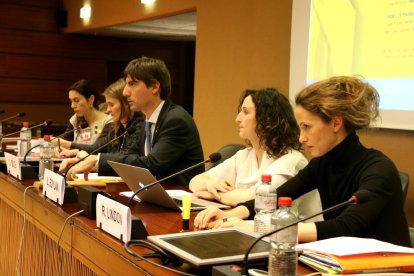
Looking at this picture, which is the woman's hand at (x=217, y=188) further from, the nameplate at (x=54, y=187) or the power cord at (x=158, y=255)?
the power cord at (x=158, y=255)

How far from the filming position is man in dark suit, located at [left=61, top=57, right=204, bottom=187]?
2.95m

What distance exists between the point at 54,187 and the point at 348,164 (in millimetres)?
1181

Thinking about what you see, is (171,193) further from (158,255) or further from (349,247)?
(349,247)

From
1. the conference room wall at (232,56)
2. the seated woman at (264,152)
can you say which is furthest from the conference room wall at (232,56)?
the seated woman at (264,152)

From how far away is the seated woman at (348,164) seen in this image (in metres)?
1.82

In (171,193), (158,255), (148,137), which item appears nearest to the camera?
(158,255)

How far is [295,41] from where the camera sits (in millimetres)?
3824

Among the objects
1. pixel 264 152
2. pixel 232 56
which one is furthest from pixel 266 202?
pixel 232 56

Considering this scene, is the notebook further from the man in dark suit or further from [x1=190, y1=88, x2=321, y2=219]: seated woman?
the man in dark suit

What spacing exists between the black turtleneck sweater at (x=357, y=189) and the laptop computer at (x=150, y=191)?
263 mm

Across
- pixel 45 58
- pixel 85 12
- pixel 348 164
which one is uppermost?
pixel 85 12

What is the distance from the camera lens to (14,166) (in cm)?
300

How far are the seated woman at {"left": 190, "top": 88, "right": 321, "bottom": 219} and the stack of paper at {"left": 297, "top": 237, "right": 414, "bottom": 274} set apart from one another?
0.85 metres

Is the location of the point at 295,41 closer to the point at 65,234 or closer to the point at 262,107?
the point at 262,107
